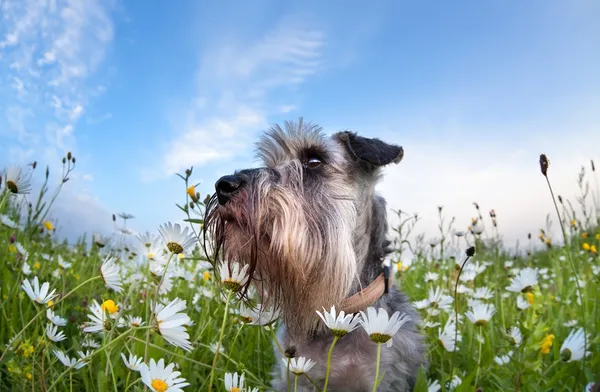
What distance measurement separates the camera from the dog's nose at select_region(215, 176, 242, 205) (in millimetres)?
2840

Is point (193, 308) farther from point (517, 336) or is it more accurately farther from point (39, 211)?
point (517, 336)

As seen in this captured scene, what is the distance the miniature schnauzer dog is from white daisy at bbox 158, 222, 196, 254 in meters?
0.74

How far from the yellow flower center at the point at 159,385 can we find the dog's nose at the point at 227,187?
1.33 meters

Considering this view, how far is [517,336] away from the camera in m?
2.69

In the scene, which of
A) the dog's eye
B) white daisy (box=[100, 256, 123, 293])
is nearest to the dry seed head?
the dog's eye

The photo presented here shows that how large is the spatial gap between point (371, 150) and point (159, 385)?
2314mm

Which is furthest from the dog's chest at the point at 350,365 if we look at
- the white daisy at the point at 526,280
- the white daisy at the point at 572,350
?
the white daisy at the point at 572,350

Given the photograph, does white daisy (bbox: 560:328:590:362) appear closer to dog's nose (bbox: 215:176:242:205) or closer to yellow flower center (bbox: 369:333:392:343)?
yellow flower center (bbox: 369:333:392:343)

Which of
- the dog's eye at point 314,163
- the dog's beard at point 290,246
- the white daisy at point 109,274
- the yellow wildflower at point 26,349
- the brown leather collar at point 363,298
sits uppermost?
the dog's eye at point 314,163

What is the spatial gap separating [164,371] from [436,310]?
252 centimetres

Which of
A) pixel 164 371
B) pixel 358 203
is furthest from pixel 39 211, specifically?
pixel 164 371

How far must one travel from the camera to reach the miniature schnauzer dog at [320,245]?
9.60 feet

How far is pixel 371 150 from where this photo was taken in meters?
3.50

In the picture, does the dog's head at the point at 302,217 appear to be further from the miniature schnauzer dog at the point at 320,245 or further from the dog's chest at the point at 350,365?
the dog's chest at the point at 350,365
